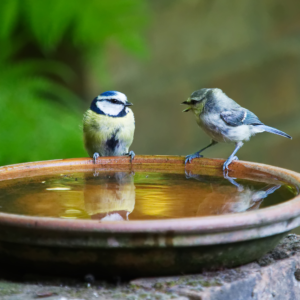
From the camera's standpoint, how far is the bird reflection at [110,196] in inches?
55.4

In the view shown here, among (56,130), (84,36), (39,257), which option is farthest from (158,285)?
(84,36)

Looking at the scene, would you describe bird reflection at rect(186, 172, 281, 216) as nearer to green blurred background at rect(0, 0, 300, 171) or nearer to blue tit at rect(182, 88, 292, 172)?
blue tit at rect(182, 88, 292, 172)

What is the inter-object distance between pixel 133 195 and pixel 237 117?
1.11m

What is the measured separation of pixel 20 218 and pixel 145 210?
0.41 metres

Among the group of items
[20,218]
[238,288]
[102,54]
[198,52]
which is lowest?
[238,288]

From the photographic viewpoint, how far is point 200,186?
1.80 metres

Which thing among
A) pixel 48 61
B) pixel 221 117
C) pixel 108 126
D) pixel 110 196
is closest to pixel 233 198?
pixel 110 196

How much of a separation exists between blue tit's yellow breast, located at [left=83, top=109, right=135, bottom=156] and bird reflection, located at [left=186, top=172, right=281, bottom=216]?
3.13 ft

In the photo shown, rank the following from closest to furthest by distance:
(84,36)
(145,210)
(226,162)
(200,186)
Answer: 1. (145,210)
2. (200,186)
3. (226,162)
4. (84,36)

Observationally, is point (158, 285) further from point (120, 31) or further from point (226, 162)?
point (120, 31)

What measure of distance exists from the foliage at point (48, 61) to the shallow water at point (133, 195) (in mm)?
1411

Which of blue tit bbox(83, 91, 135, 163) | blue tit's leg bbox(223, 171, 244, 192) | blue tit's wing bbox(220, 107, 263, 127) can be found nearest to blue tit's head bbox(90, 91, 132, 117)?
blue tit bbox(83, 91, 135, 163)

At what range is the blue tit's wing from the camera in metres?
2.57

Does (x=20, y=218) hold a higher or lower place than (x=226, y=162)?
lower
